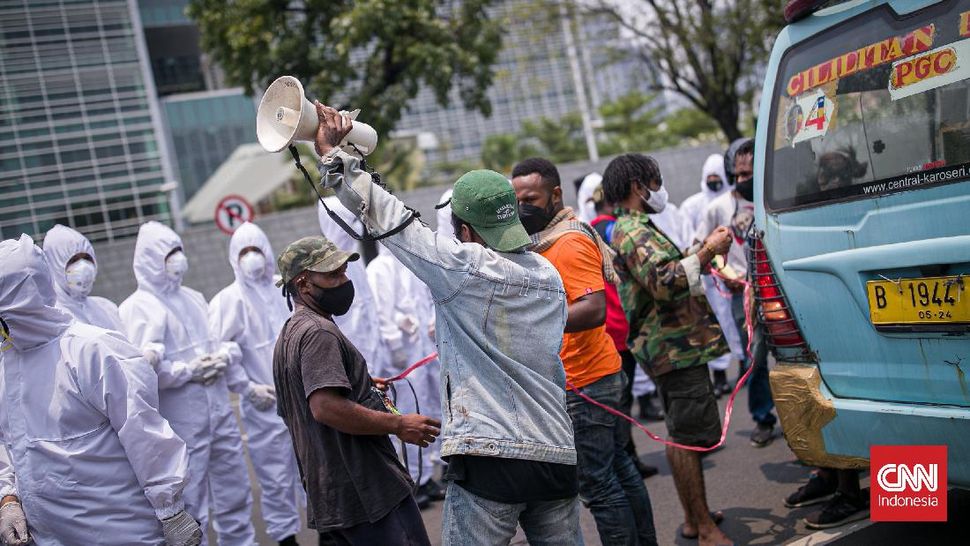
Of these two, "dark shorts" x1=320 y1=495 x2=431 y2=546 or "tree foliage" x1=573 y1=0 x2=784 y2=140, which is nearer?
"dark shorts" x1=320 y1=495 x2=431 y2=546

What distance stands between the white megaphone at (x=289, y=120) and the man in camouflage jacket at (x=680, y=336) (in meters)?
1.91

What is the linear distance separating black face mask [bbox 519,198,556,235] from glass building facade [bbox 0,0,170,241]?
2096 centimetres

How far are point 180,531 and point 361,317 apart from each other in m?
3.29

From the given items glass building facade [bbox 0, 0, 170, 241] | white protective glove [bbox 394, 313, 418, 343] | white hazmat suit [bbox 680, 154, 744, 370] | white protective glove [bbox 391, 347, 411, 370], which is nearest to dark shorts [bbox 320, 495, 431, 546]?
white protective glove [bbox 391, 347, 411, 370]

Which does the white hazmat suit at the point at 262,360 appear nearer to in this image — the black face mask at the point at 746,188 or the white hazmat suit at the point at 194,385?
the white hazmat suit at the point at 194,385

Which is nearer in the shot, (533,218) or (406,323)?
(533,218)

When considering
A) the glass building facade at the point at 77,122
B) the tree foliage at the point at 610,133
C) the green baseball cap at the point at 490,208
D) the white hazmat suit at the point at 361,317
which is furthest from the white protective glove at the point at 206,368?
the tree foliage at the point at 610,133

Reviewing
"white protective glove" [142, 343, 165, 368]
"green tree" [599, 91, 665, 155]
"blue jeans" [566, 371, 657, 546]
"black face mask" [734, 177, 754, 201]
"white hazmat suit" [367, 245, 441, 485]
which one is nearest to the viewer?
"blue jeans" [566, 371, 657, 546]

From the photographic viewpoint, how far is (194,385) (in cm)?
546

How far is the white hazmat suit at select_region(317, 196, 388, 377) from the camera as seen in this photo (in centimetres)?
666

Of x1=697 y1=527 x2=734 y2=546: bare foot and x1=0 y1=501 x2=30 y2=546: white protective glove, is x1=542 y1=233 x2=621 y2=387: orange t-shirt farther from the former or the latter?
x1=0 y1=501 x2=30 y2=546: white protective glove

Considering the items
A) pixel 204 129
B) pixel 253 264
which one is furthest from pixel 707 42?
pixel 204 129

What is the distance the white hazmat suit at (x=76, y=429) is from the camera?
3494 mm

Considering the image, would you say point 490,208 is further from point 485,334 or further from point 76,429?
point 76,429
